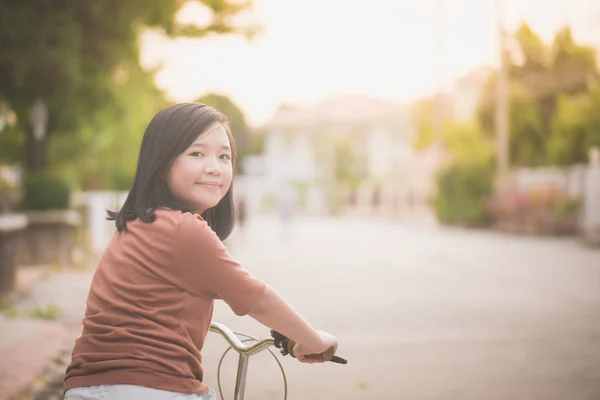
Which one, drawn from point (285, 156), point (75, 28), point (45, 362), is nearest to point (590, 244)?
point (75, 28)

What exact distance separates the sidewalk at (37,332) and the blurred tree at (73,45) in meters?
3.20

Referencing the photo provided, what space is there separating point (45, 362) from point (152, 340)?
→ 4.51 metres

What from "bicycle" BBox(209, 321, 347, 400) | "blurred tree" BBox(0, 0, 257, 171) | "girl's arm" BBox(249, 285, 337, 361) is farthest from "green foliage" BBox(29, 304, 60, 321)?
"girl's arm" BBox(249, 285, 337, 361)

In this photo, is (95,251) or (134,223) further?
(95,251)

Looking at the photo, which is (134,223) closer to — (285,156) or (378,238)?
(378,238)

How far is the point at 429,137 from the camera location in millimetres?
68688

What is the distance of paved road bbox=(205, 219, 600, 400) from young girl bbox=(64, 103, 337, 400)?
356 cm

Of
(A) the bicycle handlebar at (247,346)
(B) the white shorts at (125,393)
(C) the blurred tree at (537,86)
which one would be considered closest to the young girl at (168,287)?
(B) the white shorts at (125,393)

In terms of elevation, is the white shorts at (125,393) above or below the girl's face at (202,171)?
below

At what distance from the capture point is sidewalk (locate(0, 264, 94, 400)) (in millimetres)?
5598

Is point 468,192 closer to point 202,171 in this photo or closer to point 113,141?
point 113,141

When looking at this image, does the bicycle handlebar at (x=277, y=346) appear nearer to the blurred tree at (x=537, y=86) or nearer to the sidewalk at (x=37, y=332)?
the sidewalk at (x=37, y=332)

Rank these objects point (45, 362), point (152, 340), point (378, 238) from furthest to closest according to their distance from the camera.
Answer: point (378, 238) → point (45, 362) → point (152, 340)

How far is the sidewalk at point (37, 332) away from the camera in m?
5.60
